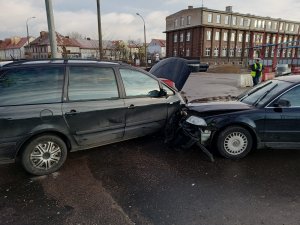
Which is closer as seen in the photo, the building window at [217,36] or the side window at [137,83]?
the side window at [137,83]

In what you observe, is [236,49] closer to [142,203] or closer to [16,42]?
[142,203]

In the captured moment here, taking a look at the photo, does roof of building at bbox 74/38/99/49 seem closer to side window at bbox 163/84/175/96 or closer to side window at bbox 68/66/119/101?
side window at bbox 163/84/175/96

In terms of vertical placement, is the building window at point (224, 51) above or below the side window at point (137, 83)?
above

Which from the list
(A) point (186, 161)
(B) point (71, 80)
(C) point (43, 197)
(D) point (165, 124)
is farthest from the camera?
(D) point (165, 124)

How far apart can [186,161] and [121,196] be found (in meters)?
1.45

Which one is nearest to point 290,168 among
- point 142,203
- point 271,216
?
point 271,216

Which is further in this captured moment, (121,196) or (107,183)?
(107,183)

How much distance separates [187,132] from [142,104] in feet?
3.20

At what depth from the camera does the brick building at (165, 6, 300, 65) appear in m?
47.2

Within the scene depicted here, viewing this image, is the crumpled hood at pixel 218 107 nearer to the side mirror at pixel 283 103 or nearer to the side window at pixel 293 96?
the side mirror at pixel 283 103

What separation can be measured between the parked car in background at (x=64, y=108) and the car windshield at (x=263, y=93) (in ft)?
6.18

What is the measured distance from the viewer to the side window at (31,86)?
3.35m

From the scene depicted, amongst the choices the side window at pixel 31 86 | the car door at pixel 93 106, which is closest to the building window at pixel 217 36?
the car door at pixel 93 106

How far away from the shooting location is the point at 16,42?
80.7 m
